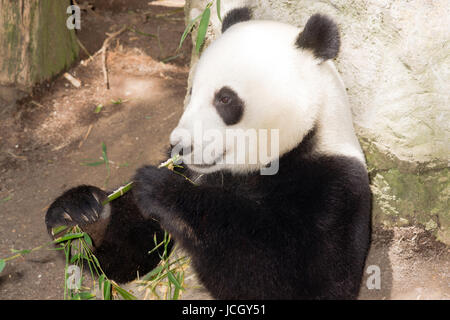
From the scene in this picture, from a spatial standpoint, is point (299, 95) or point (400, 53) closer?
point (299, 95)

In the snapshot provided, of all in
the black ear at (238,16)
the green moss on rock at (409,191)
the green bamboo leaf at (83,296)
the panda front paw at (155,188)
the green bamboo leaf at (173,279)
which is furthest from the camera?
the green moss on rock at (409,191)

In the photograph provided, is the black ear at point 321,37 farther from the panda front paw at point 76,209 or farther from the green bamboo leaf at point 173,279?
the green bamboo leaf at point 173,279

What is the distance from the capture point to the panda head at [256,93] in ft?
7.42

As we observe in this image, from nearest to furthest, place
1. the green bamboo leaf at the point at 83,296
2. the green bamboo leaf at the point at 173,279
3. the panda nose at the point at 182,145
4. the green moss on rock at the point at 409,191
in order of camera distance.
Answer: the panda nose at the point at 182,145 → the green bamboo leaf at the point at 83,296 → the green bamboo leaf at the point at 173,279 → the green moss on rock at the point at 409,191

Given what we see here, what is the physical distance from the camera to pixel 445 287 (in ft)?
9.69

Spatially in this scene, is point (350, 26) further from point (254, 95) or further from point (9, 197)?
point (9, 197)

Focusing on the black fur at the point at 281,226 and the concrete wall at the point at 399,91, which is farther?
the concrete wall at the point at 399,91

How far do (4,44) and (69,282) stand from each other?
2.84 meters

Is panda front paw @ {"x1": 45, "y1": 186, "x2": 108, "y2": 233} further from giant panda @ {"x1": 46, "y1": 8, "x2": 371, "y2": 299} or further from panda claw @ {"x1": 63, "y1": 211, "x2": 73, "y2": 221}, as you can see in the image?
giant panda @ {"x1": 46, "y1": 8, "x2": 371, "y2": 299}

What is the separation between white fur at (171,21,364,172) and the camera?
7.45 ft

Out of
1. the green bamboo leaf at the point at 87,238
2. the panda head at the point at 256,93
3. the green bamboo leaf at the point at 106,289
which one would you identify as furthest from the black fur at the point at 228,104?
the green bamboo leaf at the point at 106,289

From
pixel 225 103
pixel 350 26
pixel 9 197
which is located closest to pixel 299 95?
pixel 225 103
